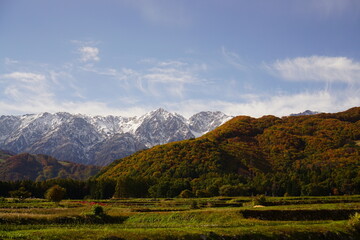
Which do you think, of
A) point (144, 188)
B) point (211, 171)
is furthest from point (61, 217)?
point (211, 171)

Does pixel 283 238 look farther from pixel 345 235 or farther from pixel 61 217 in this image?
pixel 61 217

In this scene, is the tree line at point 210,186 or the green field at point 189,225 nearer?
the green field at point 189,225

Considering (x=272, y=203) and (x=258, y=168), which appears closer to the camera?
(x=272, y=203)

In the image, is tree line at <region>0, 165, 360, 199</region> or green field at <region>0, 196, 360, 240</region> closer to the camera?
green field at <region>0, 196, 360, 240</region>

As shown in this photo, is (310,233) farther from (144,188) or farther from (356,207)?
(144,188)

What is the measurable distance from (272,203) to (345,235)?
1301 inches

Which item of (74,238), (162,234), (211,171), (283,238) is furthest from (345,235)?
(211,171)

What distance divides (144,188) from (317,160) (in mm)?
109224

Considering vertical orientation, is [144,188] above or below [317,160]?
below

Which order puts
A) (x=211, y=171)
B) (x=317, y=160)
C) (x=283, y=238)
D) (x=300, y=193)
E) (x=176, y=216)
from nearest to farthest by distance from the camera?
(x=283, y=238)
(x=176, y=216)
(x=300, y=193)
(x=211, y=171)
(x=317, y=160)

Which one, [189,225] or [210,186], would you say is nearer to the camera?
[189,225]

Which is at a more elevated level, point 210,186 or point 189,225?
point 210,186

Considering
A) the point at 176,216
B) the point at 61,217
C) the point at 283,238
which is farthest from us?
the point at 176,216

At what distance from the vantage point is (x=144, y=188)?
474 feet
